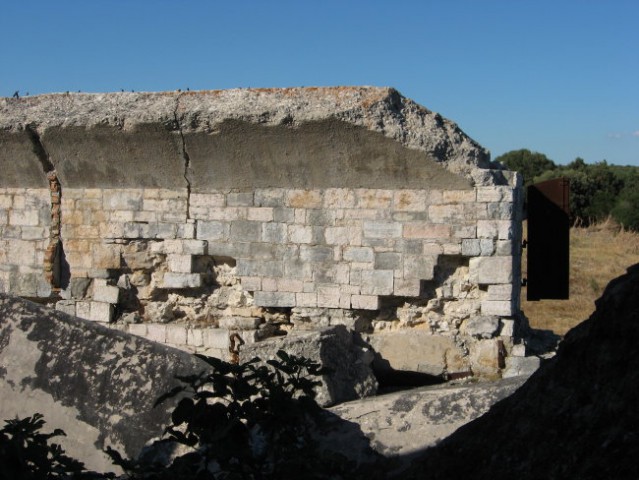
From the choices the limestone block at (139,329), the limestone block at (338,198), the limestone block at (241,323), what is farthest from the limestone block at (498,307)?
the limestone block at (139,329)

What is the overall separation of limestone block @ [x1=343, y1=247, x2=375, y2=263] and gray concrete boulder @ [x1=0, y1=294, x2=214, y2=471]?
3.09m

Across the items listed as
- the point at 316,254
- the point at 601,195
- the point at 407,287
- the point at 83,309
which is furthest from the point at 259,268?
the point at 601,195

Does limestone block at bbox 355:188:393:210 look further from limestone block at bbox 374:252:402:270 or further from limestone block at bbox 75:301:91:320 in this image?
limestone block at bbox 75:301:91:320

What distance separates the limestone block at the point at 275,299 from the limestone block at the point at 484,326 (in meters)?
1.52

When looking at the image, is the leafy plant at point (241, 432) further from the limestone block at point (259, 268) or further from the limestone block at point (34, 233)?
the limestone block at point (34, 233)

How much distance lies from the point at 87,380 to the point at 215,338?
3.56 m

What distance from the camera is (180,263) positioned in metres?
6.83

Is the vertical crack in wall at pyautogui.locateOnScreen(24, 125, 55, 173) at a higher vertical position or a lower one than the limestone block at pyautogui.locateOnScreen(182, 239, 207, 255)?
higher

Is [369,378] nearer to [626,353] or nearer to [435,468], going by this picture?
[435,468]

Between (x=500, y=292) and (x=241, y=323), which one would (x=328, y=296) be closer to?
(x=241, y=323)

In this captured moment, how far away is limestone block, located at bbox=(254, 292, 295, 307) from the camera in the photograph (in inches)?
253

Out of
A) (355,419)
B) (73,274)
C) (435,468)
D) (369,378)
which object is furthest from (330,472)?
(73,274)

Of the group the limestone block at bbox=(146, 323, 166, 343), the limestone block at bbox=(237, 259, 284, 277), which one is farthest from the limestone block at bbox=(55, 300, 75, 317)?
the limestone block at bbox=(237, 259, 284, 277)

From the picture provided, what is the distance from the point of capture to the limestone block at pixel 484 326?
5.95 metres
